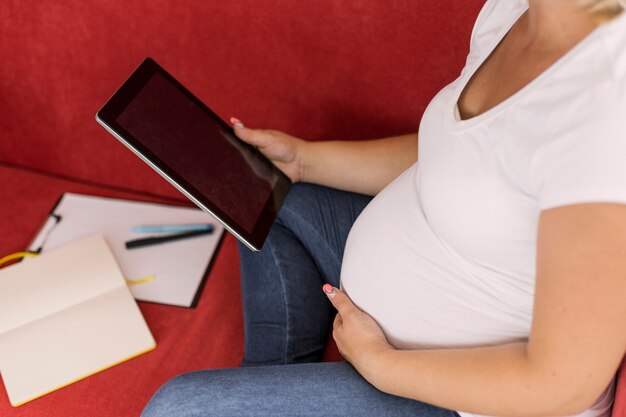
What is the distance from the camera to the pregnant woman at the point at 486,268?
0.58m

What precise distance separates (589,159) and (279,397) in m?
0.44

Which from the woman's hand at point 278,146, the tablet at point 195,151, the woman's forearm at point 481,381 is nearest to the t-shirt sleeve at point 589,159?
the woman's forearm at point 481,381

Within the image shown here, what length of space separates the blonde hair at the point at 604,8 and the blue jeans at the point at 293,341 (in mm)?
475

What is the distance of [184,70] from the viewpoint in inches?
49.1

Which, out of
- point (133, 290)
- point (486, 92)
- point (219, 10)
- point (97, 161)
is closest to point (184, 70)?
point (219, 10)

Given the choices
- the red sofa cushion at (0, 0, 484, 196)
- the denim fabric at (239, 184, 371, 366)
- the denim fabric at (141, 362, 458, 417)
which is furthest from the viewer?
the red sofa cushion at (0, 0, 484, 196)

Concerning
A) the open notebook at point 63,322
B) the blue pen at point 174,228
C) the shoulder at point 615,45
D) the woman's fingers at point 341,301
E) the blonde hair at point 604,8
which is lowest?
the open notebook at point 63,322

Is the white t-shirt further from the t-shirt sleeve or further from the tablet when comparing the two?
the tablet

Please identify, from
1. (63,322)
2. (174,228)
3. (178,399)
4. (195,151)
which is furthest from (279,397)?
(174,228)

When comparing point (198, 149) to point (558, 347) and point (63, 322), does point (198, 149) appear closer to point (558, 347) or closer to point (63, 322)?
point (63, 322)

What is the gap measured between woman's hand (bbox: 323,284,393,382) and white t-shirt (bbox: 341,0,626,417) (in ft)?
0.05

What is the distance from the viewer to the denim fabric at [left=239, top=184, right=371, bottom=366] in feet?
3.26

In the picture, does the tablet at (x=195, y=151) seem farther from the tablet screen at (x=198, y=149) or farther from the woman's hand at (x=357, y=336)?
the woman's hand at (x=357, y=336)

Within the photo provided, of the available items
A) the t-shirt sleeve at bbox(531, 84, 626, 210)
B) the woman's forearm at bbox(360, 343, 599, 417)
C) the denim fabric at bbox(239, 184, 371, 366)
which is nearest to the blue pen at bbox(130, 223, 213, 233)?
the denim fabric at bbox(239, 184, 371, 366)
